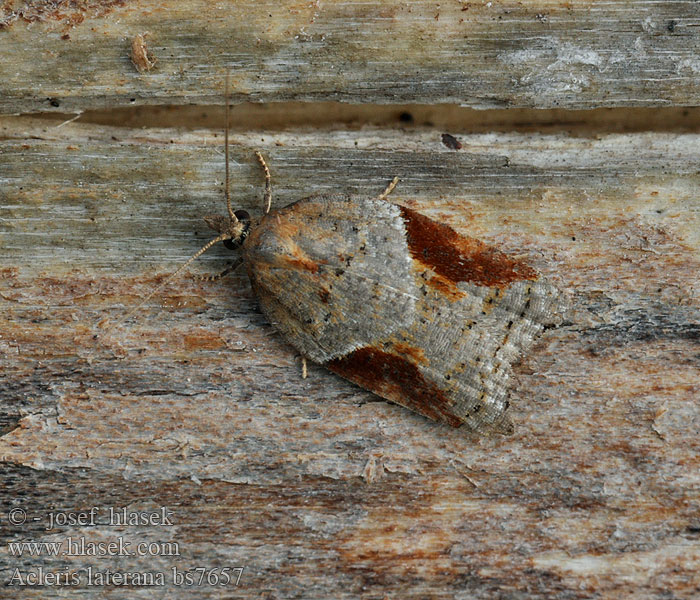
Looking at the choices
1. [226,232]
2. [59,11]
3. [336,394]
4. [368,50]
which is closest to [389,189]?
[368,50]

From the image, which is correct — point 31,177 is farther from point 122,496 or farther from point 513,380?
point 513,380

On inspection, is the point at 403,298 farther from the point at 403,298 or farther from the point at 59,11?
the point at 59,11

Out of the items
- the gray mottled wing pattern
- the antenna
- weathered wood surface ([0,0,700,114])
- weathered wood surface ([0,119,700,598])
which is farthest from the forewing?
weathered wood surface ([0,0,700,114])

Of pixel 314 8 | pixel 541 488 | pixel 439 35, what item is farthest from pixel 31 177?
pixel 541 488

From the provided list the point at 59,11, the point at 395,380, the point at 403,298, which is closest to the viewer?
the point at 403,298

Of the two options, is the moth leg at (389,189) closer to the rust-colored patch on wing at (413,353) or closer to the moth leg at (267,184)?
the moth leg at (267,184)

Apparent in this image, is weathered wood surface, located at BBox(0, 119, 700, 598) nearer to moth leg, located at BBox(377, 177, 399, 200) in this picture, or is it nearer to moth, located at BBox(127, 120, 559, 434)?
moth leg, located at BBox(377, 177, 399, 200)

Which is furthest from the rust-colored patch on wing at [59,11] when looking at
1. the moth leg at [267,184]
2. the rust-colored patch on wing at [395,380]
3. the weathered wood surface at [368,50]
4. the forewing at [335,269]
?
the rust-colored patch on wing at [395,380]
